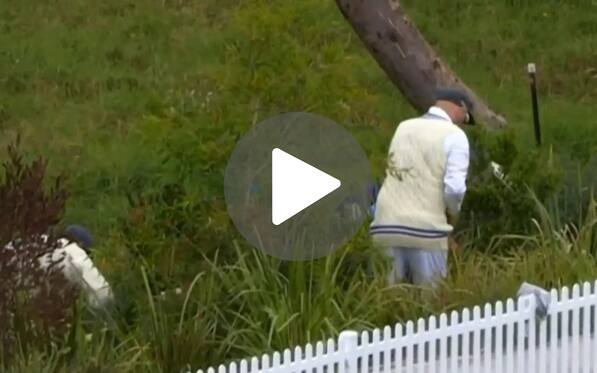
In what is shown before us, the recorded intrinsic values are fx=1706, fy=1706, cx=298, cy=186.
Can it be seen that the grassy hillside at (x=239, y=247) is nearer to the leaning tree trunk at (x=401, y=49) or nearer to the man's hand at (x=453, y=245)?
the man's hand at (x=453, y=245)

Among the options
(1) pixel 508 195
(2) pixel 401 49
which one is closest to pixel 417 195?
(1) pixel 508 195

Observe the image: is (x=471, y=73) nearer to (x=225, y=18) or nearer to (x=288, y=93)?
(x=225, y=18)

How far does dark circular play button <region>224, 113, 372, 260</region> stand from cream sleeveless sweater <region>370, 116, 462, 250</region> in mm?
251

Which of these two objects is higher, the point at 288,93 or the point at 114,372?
the point at 288,93

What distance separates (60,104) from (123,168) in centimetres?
297

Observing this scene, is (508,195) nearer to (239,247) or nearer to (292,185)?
(292,185)

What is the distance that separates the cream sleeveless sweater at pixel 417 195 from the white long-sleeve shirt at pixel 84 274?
5.34 feet

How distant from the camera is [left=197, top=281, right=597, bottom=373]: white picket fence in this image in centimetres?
743

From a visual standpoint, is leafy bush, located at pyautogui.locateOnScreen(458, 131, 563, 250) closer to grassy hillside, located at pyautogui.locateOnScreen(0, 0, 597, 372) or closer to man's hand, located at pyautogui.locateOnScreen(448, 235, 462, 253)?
grassy hillside, located at pyautogui.locateOnScreen(0, 0, 597, 372)

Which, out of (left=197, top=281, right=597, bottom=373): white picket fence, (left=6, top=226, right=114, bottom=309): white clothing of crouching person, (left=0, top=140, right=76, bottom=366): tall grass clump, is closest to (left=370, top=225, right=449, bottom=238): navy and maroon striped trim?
(left=197, top=281, right=597, bottom=373): white picket fence

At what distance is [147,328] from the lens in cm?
843

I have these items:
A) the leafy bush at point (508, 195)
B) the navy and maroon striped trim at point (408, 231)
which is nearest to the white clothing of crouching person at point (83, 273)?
the navy and maroon striped trim at point (408, 231)

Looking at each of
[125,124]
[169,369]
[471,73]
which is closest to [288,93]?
[169,369]

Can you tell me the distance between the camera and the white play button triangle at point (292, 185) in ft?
30.5
